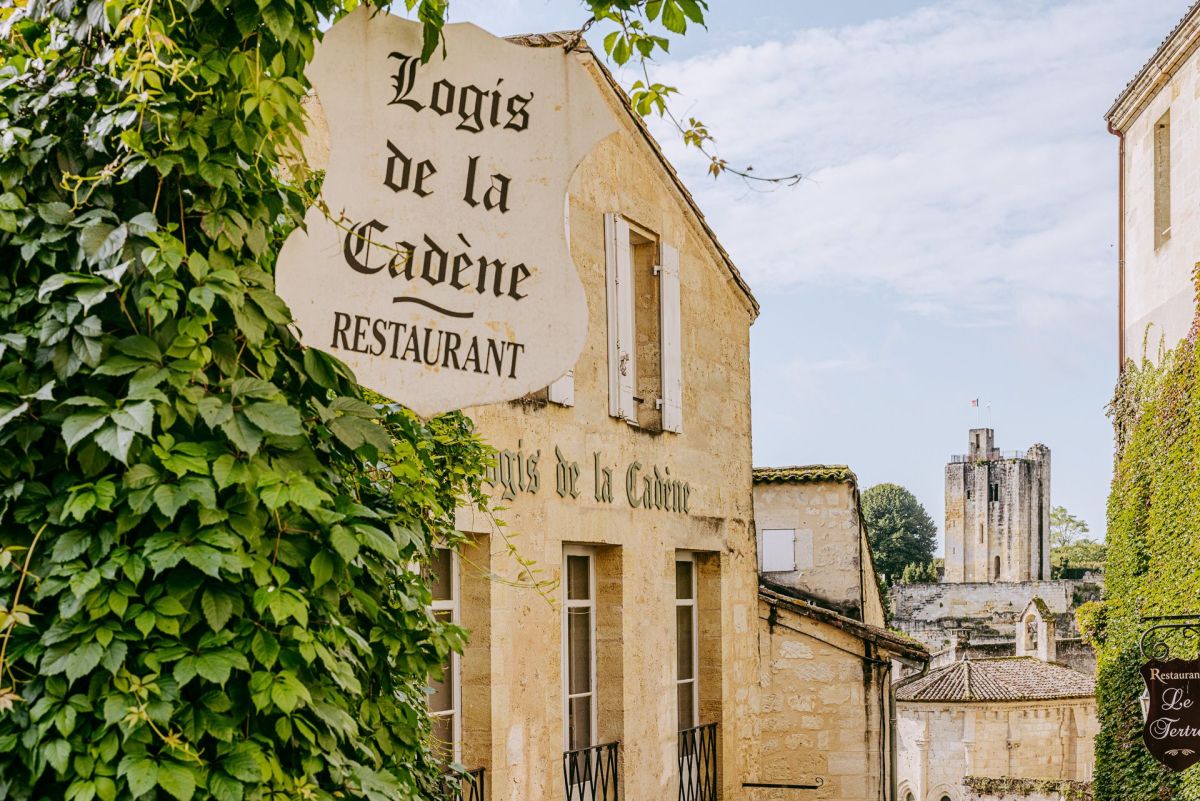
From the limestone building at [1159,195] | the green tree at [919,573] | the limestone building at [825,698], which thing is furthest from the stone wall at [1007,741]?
the green tree at [919,573]

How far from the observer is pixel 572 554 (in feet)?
25.5

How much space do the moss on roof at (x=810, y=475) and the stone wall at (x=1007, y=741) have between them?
22.7m

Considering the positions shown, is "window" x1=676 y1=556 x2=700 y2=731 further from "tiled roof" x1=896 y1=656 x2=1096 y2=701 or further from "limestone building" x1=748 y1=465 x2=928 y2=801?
"tiled roof" x1=896 y1=656 x2=1096 y2=701

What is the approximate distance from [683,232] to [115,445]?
7415mm

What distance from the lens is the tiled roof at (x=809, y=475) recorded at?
14.0 metres

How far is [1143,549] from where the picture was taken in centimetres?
1219

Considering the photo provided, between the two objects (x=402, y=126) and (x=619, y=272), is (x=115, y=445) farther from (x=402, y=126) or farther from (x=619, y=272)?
(x=619, y=272)

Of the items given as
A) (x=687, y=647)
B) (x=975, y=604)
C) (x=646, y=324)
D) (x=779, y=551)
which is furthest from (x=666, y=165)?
(x=975, y=604)

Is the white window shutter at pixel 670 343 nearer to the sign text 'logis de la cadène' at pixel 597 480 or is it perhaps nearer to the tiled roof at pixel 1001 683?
the sign text 'logis de la cadène' at pixel 597 480

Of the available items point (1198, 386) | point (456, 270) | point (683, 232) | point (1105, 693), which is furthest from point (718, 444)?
point (456, 270)

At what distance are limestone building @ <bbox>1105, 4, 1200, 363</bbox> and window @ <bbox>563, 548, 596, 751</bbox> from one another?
6.52m

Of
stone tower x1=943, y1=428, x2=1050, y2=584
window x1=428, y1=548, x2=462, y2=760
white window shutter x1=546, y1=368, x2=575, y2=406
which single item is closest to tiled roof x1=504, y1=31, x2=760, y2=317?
white window shutter x1=546, y1=368, x2=575, y2=406

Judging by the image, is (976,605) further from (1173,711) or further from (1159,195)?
(1173,711)

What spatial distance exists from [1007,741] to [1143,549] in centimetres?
2395
